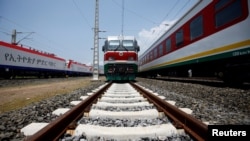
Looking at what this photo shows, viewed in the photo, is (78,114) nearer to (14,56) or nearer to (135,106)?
(135,106)

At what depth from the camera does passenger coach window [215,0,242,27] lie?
19.5 ft

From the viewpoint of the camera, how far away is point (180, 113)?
274 cm

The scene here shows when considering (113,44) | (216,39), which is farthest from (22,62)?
(216,39)

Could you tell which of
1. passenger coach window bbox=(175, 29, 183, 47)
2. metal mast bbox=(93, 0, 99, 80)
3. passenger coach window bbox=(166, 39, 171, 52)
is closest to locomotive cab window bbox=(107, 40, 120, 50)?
metal mast bbox=(93, 0, 99, 80)

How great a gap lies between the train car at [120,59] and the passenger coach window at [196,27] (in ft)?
13.8

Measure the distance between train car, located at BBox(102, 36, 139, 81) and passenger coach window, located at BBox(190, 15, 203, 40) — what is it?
420cm

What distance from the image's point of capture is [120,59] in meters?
12.2

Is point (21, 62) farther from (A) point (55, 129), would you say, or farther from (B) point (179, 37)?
(A) point (55, 129)

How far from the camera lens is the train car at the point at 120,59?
12.1m

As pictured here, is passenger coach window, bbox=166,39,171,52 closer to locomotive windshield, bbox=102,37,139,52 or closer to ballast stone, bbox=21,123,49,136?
locomotive windshield, bbox=102,37,139,52

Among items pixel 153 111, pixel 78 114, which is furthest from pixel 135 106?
pixel 78 114

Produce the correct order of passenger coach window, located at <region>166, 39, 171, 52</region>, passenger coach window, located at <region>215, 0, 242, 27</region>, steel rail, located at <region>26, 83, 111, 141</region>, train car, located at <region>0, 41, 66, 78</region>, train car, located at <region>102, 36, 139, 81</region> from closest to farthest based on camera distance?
steel rail, located at <region>26, 83, 111, 141</region> → passenger coach window, located at <region>215, 0, 242, 27</region> → train car, located at <region>102, 36, 139, 81</region> → passenger coach window, located at <region>166, 39, 171, 52</region> → train car, located at <region>0, 41, 66, 78</region>

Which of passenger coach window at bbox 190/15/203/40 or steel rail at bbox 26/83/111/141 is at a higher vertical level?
passenger coach window at bbox 190/15/203/40

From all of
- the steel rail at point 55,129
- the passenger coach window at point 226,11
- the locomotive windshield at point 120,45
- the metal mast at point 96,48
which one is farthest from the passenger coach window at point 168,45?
the steel rail at point 55,129
